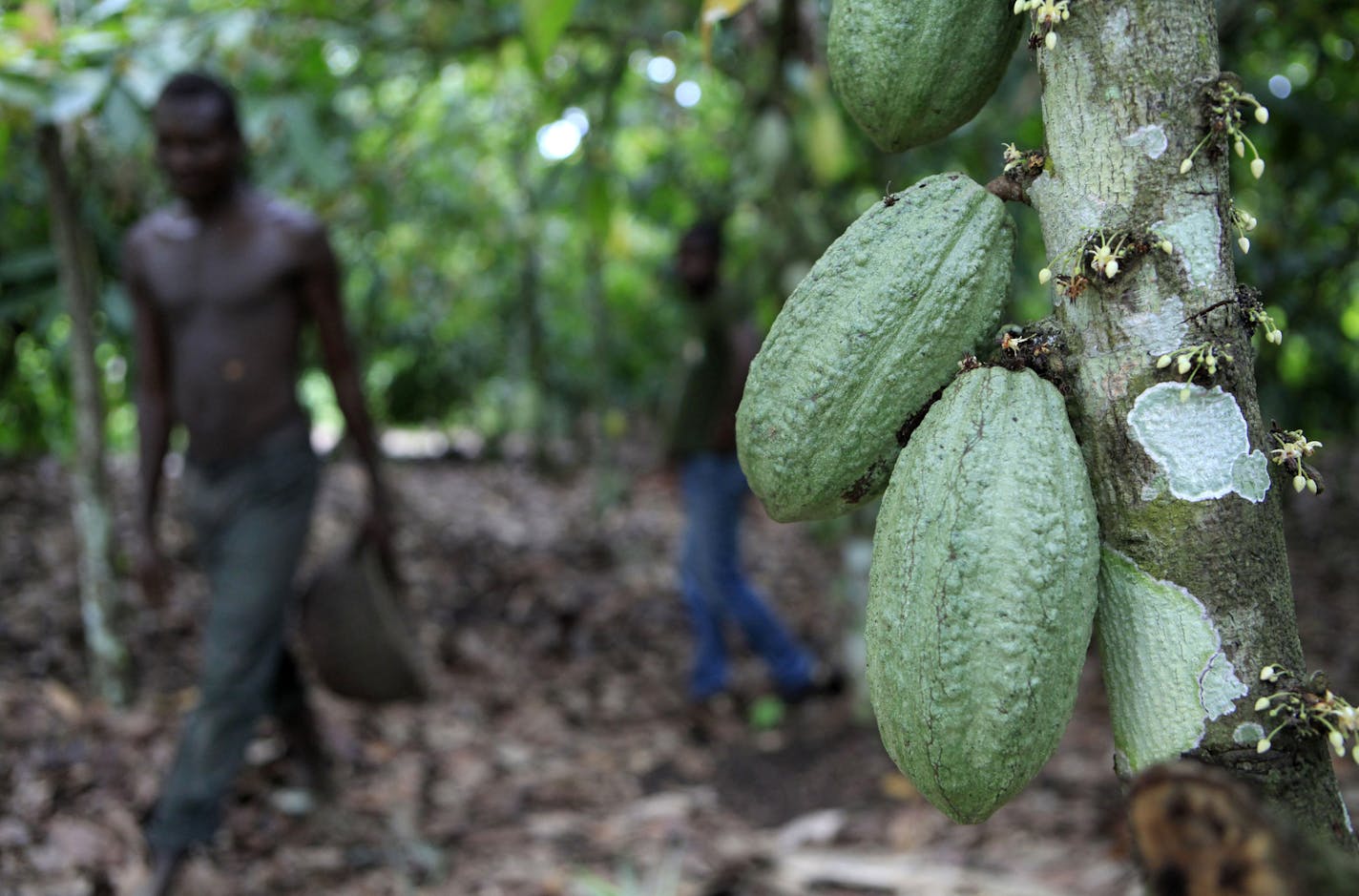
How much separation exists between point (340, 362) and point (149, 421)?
45 cm

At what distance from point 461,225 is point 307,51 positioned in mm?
3039

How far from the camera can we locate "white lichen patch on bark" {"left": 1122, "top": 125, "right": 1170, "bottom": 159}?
702mm

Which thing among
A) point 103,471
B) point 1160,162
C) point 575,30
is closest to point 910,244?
point 1160,162

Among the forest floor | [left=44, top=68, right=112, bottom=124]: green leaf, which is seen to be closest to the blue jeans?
the forest floor

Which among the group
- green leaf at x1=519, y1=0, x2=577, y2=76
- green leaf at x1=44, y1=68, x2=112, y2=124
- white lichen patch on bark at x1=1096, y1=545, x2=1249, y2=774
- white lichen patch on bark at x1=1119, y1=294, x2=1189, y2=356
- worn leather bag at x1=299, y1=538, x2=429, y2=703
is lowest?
worn leather bag at x1=299, y1=538, x2=429, y2=703

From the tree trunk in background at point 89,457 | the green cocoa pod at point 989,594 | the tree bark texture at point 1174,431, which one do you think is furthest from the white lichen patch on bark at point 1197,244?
the tree trunk in background at point 89,457

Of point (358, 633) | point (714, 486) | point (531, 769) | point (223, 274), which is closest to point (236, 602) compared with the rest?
point (358, 633)

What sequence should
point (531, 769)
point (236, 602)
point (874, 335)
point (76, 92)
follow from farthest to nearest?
point (531, 769)
point (236, 602)
point (76, 92)
point (874, 335)

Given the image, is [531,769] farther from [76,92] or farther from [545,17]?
[545,17]

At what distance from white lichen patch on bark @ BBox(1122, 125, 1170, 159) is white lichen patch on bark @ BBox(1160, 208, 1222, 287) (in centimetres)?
4

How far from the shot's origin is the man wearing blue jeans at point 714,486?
3.85m

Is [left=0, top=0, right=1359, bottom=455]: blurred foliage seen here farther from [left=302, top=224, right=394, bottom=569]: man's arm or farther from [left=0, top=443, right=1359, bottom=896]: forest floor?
[left=0, top=443, right=1359, bottom=896]: forest floor

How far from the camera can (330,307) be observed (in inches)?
105

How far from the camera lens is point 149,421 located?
106 inches
